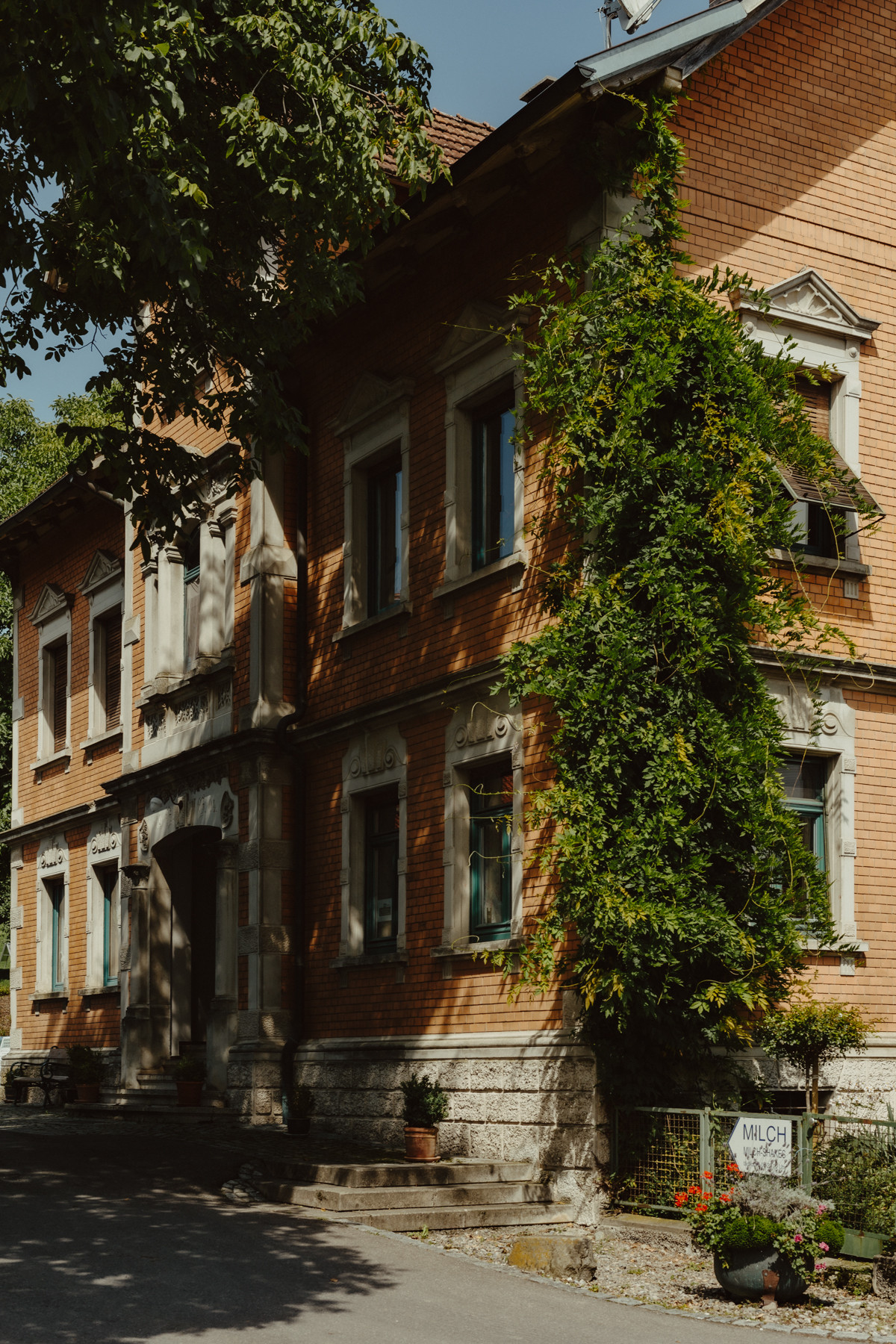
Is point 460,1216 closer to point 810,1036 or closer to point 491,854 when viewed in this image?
point 810,1036

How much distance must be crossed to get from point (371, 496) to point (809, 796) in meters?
6.10

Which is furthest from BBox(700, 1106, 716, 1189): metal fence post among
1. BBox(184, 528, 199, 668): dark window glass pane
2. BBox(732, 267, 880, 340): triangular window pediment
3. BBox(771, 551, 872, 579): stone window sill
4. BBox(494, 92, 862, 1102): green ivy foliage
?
BBox(184, 528, 199, 668): dark window glass pane

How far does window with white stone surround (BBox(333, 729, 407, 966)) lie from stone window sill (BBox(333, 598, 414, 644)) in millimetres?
1109

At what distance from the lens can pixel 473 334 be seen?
15.5 meters

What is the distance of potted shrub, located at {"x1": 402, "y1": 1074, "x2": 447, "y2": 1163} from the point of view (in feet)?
43.8

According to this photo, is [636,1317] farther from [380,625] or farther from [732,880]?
[380,625]

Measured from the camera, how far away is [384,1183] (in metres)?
12.6

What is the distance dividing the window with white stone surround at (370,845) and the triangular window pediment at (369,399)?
11.2 ft

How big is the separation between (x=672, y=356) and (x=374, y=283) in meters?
5.22

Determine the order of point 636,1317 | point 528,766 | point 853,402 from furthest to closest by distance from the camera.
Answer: point 853,402 < point 528,766 < point 636,1317

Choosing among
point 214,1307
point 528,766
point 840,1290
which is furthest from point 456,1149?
point 214,1307

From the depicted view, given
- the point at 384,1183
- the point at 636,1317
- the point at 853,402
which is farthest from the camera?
the point at 853,402

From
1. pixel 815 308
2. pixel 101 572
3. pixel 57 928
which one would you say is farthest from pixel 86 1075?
pixel 815 308

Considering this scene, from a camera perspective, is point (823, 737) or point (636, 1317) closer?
point (636, 1317)
